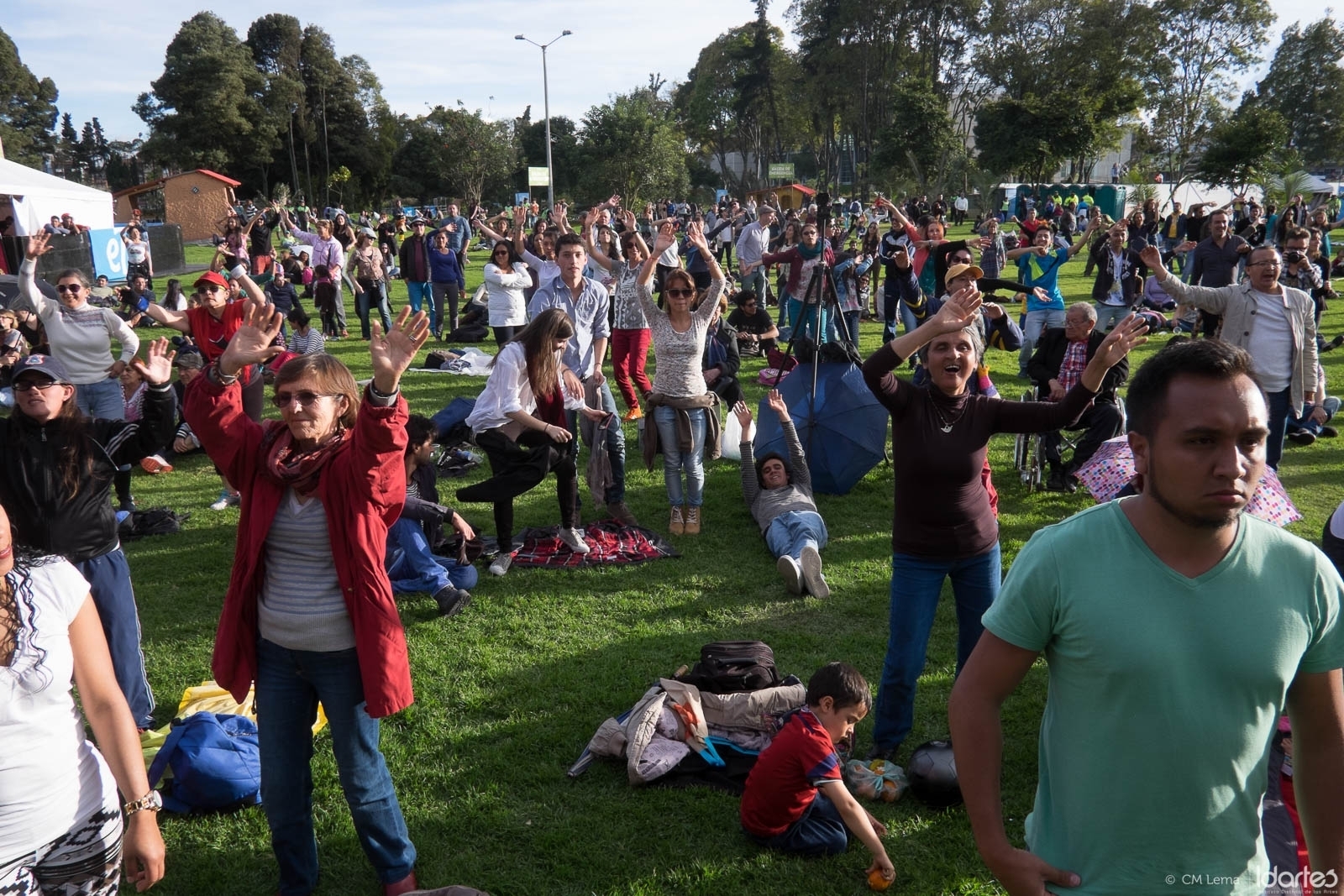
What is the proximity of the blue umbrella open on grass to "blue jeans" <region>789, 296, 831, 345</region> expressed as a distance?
0.38 metres

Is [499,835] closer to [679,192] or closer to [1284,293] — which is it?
[1284,293]

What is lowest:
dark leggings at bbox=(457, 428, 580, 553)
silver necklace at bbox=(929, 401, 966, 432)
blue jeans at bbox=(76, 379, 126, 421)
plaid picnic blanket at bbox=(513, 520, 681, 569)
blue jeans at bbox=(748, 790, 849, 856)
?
blue jeans at bbox=(748, 790, 849, 856)

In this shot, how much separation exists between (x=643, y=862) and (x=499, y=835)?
0.63 meters

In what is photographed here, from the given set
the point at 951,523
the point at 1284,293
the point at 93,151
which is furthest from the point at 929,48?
the point at 93,151

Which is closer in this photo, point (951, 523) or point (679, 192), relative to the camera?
point (951, 523)

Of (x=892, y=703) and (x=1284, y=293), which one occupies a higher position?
(x=1284, y=293)

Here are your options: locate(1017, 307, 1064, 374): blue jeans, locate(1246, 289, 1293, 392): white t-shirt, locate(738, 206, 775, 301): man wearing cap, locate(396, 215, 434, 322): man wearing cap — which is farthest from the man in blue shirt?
locate(738, 206, 775, 301): man wearing cap

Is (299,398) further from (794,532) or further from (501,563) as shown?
(794,532)

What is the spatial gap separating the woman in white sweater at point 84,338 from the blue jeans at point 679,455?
3915 millimetres

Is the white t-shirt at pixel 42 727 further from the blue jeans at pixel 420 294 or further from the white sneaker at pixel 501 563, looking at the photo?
the blue jeans at pixel 420 294

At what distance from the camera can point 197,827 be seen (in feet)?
13.3

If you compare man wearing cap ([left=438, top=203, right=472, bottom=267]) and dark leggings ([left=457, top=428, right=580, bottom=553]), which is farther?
man wearing cap ([left=438, top=203, right=472, bottom=267])

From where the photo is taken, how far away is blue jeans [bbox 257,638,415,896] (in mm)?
3186

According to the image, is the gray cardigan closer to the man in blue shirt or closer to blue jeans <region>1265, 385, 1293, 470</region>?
blue jeans <region>1265, 385, 1293, 470</region>
